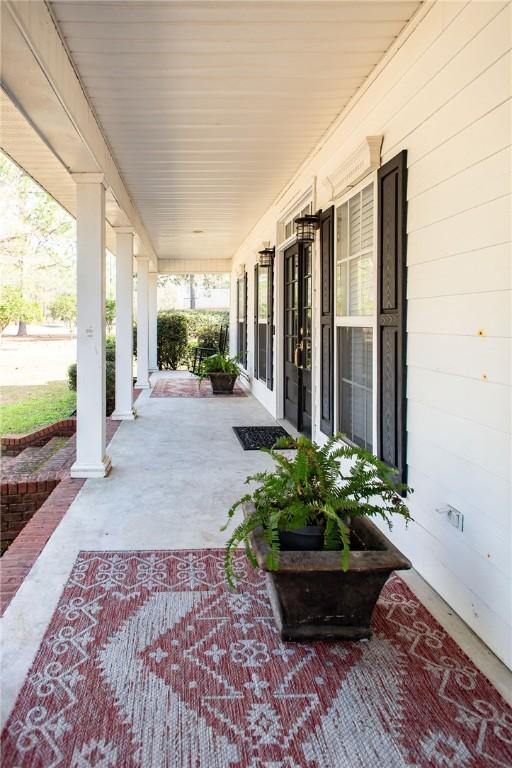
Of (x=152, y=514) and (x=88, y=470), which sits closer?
(x=152, y=514)

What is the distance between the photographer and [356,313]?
377cm

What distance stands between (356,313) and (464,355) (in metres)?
1.57

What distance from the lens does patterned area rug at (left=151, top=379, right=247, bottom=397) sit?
30.4 ft

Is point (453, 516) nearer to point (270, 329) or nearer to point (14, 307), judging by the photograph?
point (270, 329)

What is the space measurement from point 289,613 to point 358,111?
303 centimetres

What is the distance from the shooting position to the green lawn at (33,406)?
7.37m

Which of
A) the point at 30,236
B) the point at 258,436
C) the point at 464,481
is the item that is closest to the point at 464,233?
the point at 464,481

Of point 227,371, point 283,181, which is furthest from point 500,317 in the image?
point 227,371

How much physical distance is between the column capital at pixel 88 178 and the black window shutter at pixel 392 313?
217 centimetres

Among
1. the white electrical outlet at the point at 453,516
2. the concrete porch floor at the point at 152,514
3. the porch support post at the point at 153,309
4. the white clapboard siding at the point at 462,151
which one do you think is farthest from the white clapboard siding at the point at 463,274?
the porch support post at the point at 153,309

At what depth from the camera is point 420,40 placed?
2.60 m

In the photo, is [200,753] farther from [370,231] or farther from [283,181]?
[283,181]

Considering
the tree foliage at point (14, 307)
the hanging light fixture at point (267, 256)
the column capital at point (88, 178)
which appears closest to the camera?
the column capital at point (88, 178)

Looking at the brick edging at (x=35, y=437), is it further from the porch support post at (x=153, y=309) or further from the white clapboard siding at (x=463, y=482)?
the porch support post at (x=153, y=309)
